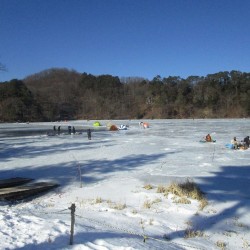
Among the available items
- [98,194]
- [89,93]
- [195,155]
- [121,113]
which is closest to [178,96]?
[121,113]

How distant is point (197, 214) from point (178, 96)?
9060 centimetres

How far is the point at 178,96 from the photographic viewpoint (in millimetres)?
97625

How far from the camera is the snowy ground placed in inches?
232

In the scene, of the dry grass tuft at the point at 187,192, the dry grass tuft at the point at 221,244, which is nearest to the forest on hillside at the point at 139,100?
the dry grass tuft at the point at 187,192

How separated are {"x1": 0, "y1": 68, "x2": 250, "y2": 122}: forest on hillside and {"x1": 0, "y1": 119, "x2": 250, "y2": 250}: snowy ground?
229 feet

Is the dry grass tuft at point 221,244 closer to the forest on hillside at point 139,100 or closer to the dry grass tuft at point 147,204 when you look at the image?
the dry grass tuft at point 147,204

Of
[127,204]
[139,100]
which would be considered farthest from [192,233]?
[139,100]

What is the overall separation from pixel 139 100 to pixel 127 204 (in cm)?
10037

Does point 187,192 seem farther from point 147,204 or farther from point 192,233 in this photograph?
point 192,233

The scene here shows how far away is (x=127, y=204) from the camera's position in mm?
9484

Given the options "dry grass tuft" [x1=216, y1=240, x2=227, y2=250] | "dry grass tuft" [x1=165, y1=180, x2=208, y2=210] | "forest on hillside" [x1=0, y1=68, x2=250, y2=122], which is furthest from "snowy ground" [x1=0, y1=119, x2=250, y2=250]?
"forest on hillside" [x1=0, y1=68, x2=250, y2=122]

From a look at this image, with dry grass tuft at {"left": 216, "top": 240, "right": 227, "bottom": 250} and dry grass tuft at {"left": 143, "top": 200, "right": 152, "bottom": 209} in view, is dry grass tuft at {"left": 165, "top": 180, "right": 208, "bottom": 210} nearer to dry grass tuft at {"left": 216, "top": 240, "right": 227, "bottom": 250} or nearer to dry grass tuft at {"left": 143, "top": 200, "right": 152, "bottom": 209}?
dry grass tuft at {"left": 143, "top": 200, "right": 152, "bottom": 209}

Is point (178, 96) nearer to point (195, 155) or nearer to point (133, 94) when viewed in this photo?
point (133, 94)

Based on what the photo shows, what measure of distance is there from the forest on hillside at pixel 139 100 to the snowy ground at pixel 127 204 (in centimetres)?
→ 6991
